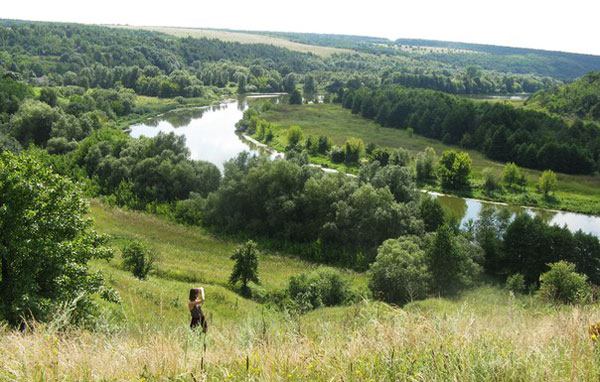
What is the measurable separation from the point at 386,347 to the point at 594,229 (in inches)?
1855

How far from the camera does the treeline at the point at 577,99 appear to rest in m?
87.5

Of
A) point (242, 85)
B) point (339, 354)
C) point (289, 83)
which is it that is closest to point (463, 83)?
point (289, 83)

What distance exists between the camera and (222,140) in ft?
235

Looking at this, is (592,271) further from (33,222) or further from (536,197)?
(33,222)

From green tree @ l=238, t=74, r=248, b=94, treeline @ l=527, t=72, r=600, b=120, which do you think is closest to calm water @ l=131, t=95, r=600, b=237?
green tree @ l=238, t=74, r=248, b=94

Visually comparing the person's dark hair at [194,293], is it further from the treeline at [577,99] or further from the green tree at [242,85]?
the green tree at [242,85]

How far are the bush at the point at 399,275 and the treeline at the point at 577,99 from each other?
256 feet

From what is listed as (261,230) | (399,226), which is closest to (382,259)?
(399,226)

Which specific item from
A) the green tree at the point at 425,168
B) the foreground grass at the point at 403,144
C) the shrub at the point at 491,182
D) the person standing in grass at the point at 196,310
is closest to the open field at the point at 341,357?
the person standing in grass at the point at 196,310

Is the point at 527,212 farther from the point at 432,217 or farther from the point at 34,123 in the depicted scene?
the point at 34,123

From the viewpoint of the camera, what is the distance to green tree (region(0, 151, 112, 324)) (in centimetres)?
1081

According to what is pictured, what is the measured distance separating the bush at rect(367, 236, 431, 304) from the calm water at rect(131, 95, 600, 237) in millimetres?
18774

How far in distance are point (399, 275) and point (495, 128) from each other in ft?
183

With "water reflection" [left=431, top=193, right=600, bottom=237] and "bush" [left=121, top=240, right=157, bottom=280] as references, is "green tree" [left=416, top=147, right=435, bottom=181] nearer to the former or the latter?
"water reflection" [left=431, top=193, right=600, bottom=237]
